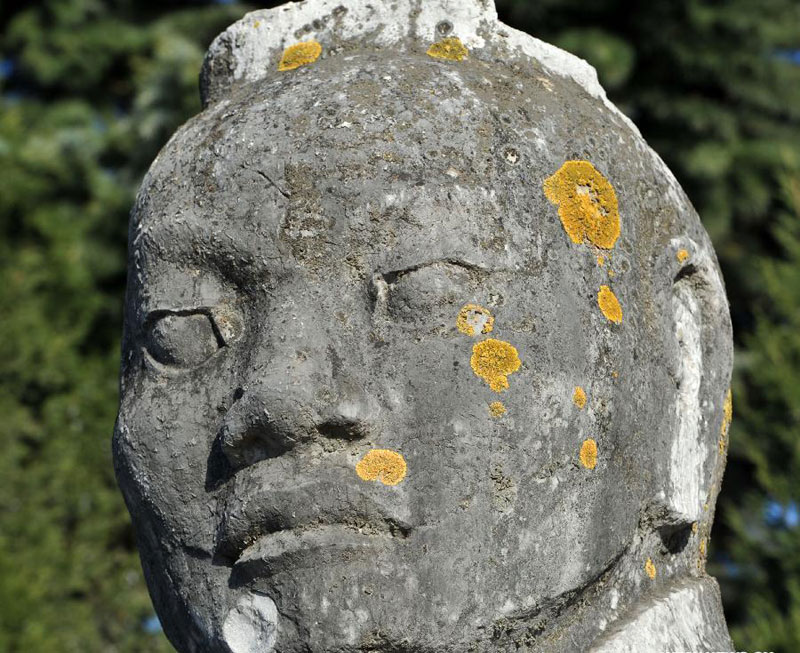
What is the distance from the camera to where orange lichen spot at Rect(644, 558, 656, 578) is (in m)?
2.05

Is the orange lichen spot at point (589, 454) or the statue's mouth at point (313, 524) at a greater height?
the orange lichen spot at point (589, 454)

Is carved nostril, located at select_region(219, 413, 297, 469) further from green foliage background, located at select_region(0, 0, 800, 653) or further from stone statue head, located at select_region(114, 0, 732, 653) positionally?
green foliage background, located at select_region(0, 0, 800, 653)

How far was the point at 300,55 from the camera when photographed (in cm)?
223

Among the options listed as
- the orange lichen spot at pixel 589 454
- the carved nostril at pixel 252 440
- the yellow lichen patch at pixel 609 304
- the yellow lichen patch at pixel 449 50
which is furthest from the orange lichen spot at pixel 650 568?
the yellow lichen patch at pixel 449 50

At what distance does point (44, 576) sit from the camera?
6.08 metres

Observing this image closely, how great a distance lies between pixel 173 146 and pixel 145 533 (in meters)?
0.70

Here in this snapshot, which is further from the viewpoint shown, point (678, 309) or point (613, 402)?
point (678, 309)

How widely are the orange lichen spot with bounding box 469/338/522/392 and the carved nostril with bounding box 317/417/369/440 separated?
0.65ft

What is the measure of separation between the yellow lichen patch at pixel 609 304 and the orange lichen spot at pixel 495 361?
0.20 m

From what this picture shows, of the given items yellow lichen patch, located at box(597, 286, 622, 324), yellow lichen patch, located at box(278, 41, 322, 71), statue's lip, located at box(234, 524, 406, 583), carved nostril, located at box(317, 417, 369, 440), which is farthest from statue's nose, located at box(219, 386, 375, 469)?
yellow lichen patch, located at box(278, 41, 322, 71)

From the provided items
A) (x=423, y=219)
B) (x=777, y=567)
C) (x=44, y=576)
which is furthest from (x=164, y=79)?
(x=423, y=219)

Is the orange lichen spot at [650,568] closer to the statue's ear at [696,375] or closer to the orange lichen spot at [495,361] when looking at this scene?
the statue's ear at [696,375]

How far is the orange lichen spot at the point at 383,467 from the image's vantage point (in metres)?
1.81

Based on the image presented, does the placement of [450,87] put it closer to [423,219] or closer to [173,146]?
[423,219]
